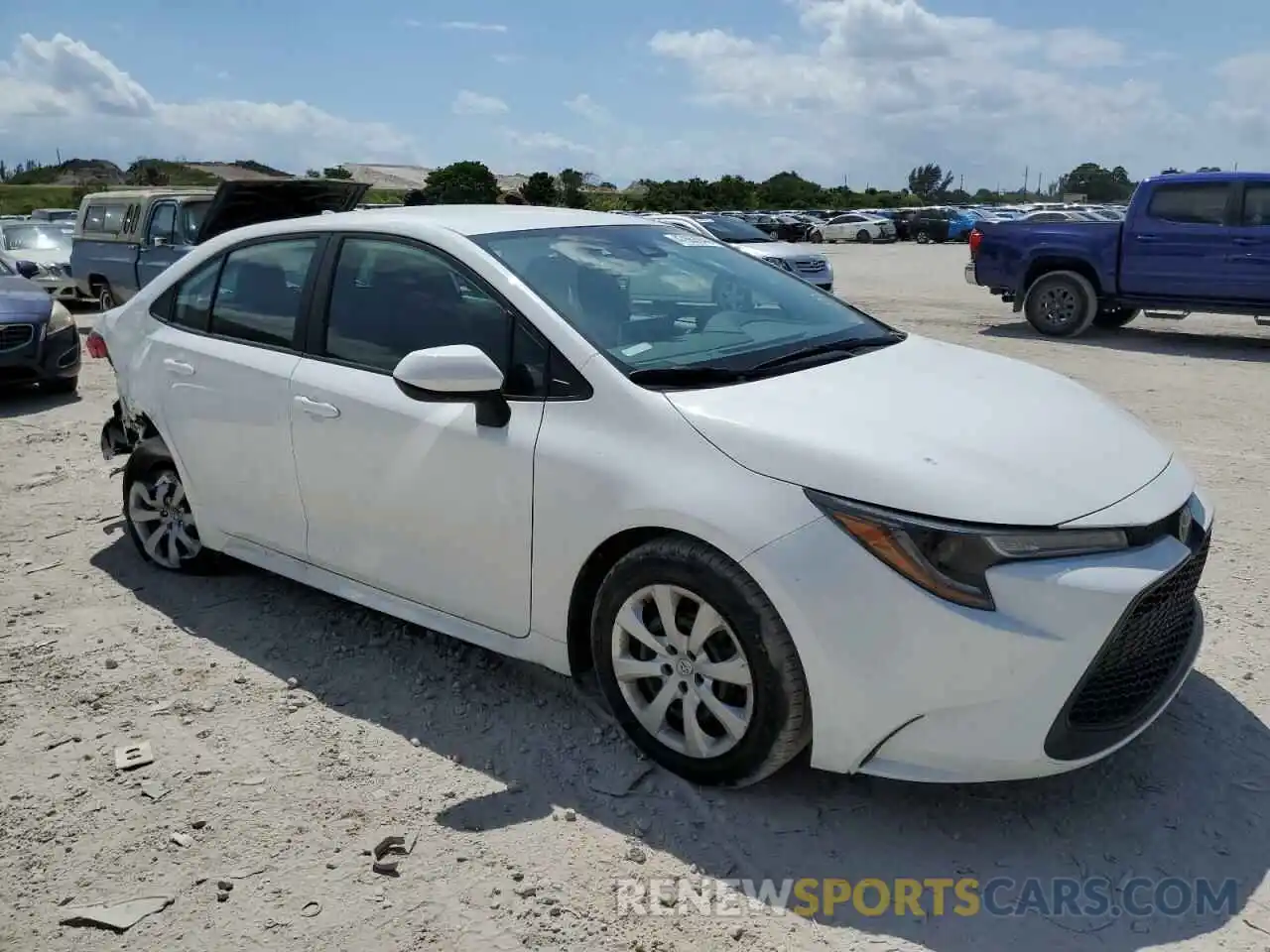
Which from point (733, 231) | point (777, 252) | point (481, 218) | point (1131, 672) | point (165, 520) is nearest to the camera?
point (1131, 672)

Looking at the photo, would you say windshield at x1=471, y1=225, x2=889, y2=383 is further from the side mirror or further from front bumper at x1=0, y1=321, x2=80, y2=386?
front bumper at x1=0, y1=321, x2=80, y2=386

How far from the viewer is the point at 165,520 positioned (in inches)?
192

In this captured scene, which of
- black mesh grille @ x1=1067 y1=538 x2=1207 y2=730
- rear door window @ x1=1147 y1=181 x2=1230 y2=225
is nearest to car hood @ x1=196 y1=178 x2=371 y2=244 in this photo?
black mesh grille @ x1=1067 y1=538 x2=1207 y2=730

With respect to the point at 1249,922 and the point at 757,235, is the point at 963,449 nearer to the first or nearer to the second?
the point at 1249,922

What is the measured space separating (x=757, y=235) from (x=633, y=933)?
15.1 metres

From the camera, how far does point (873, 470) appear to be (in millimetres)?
2760

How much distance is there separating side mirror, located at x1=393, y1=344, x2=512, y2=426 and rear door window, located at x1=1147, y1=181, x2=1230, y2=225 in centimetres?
1112

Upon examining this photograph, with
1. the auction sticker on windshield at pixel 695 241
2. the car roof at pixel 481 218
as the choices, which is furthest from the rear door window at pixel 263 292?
the auction sticker on windshield at pixel 695 241

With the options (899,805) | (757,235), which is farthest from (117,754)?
(757,235)

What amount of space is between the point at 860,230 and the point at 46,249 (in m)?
32.5

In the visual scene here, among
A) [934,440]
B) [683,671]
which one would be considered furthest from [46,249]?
[934,440]

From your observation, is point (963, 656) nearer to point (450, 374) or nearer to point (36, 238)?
point (450, 374)

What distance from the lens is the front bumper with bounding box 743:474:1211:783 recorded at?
2623 mm

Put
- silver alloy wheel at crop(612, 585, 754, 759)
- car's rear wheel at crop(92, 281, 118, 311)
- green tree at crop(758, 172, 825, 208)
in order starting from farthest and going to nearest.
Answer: green tree at crop(758, 172, 825, 208) → car's rear wheel at crop(92, 281, 118, 311) → silver alloy wheel at crop(612, 585, 754, 759)
